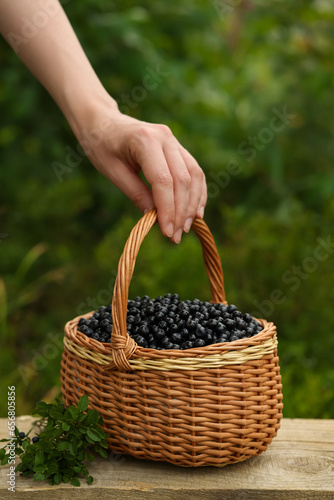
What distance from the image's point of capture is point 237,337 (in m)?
1.27

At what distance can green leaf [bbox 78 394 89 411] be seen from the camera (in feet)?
4.11

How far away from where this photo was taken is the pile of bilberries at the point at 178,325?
1.25 m

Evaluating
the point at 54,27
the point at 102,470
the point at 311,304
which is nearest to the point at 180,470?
the point at 102,470

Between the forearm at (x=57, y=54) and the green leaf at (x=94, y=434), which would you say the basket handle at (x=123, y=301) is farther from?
the forearm at (x=57, y=54)

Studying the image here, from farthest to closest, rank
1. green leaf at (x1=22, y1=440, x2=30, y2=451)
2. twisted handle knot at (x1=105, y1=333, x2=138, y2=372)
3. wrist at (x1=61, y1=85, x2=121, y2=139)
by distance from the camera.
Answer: wrist at (x1=61, y1=85, x2=121, y2=139)
green leaf at (x1=22, y1=440, x2=30, y2=451)
twisted handle knot at (x1=105, y1=333, x2=138, y2=372)

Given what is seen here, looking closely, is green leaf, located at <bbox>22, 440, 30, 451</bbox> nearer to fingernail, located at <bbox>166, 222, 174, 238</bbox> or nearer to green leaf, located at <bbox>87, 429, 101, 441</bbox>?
green leaf, located at <bbox>87, 429, 101, 441</bbox>

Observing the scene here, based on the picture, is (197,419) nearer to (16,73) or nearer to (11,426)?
(11,426)

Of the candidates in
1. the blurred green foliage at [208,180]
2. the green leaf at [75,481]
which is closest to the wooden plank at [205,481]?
the green leaf at [75,481]

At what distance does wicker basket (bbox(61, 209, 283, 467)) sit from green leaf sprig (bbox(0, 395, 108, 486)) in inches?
1.7

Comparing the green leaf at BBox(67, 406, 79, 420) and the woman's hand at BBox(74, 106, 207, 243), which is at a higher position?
the woman's hand at BBox(74, 106, 207, 243)

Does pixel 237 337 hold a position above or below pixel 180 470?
above

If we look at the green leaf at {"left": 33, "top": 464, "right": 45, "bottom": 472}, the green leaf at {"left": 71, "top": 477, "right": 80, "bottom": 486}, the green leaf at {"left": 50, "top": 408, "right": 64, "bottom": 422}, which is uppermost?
the green leaf at {"left": 50, "top": 408, "right": 64, "bottom": 422}

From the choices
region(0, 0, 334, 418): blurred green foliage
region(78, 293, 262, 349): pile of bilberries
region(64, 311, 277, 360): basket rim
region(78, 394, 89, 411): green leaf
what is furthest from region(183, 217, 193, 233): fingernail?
region(0, 0, 334, 418): blurred green foliage

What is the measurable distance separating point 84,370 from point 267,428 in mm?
450
